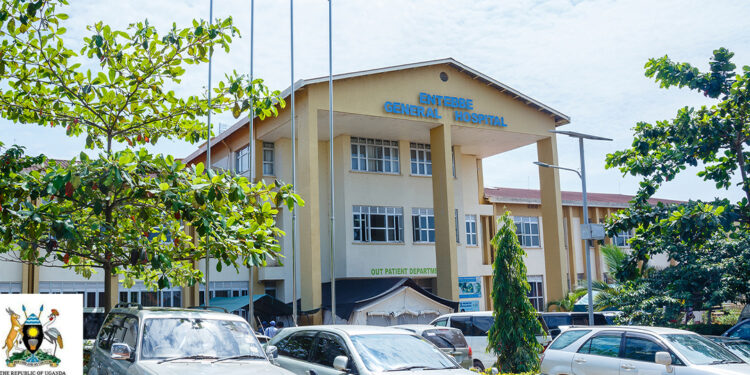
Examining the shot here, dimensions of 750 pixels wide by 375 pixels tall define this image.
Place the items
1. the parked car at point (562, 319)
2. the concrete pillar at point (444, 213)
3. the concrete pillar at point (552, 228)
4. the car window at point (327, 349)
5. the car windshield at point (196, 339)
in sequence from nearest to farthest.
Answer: the car windshield at point (196, 339) < the car window at point (327, 349) < the parked car at point (562, 319) < the concrete pillar at point (444, 213) < the concrete pillar at point (552, 228)

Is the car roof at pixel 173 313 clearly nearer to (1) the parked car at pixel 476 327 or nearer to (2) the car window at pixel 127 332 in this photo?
(2) the car window at pixel 127 332

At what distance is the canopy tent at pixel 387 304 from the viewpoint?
90.7ft

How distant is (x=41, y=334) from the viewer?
26.2 ft

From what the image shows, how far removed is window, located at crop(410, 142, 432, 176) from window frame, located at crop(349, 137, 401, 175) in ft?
3.43

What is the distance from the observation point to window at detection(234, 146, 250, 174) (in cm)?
3372

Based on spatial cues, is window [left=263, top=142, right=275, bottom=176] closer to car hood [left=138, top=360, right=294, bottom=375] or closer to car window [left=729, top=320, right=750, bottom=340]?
car window [left=729, top=320, right=750, bottom=340]

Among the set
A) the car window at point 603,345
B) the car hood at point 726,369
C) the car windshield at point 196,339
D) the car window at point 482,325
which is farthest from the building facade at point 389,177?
the car hood at point 726,369

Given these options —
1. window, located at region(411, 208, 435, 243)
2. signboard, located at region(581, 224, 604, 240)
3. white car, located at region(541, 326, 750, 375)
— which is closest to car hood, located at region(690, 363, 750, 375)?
A: white car, located at region(541, 326, 750, 375)

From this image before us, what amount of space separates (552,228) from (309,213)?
1330cm

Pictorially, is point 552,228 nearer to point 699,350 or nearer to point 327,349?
point 699,350

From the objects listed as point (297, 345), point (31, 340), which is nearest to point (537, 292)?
point (297, 345)

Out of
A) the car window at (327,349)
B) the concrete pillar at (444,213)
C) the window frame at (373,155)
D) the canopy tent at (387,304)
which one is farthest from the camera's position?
the window frame at (373,155)

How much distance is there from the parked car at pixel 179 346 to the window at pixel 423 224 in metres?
25.5

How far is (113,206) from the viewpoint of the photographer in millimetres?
10898
